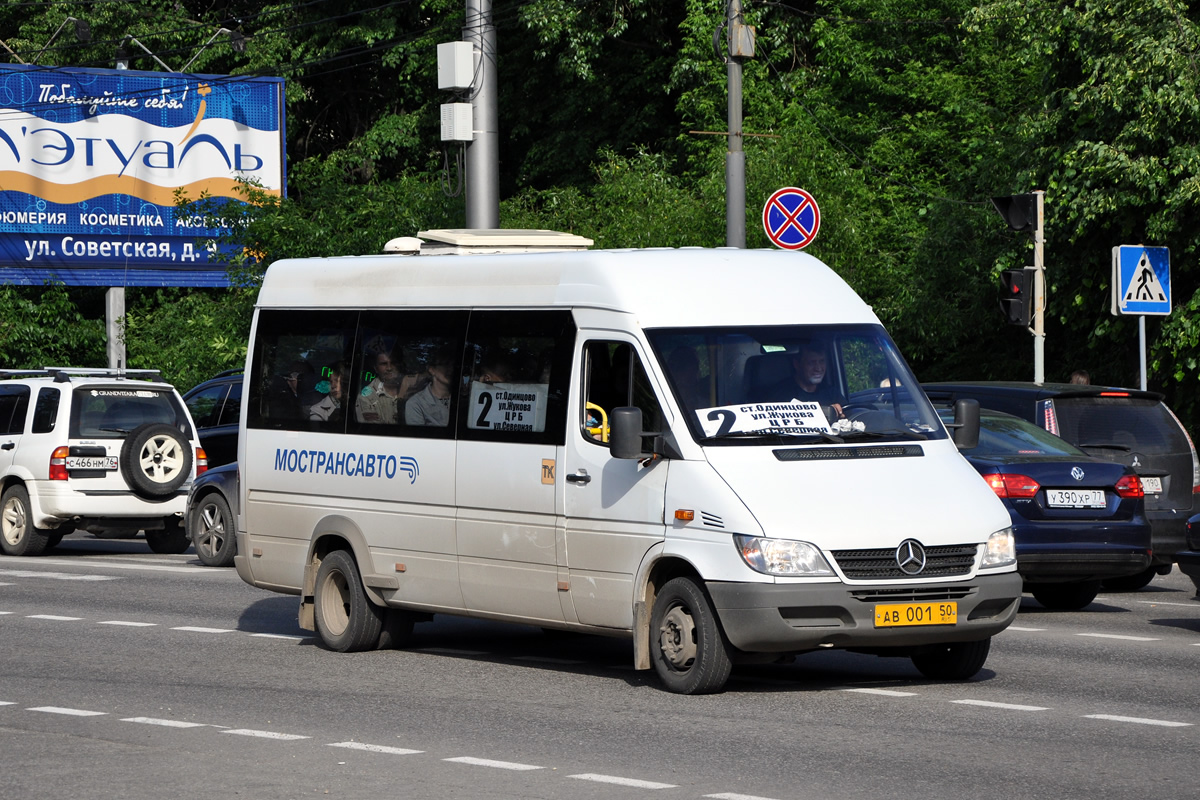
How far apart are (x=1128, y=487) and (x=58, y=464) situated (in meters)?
11.7

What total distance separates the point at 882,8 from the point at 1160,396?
67.7 ft

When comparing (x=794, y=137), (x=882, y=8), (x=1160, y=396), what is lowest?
(x=1160, y=396)

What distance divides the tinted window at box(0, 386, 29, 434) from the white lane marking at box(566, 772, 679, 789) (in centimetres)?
1483

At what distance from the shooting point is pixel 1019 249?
2692 centimetres

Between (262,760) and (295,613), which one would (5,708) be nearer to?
(262,760)

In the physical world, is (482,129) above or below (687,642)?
above

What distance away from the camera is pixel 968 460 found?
14453 mm

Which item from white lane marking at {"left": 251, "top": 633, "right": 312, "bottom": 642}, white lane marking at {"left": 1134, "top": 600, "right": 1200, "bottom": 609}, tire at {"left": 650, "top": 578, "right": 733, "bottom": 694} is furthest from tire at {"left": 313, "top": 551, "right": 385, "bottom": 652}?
white lane marking at {"left": 1134, "top": 600, "right": 1200, "bottom": 609}

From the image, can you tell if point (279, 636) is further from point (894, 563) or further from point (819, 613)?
point (894, 563)

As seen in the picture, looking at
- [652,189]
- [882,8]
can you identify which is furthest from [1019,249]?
[882,8]

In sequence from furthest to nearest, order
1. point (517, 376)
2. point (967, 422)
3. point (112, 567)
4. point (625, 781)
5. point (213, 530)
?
point (213, 530) → point (112, 567) → point (517, 376) → point (967, 422) → point (625, 781)

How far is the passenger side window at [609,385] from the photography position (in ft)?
35.5

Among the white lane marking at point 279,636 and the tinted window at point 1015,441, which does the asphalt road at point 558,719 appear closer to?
the white lane marking at point 279,636

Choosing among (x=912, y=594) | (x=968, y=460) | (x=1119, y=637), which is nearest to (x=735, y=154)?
(x=968, y=460)
